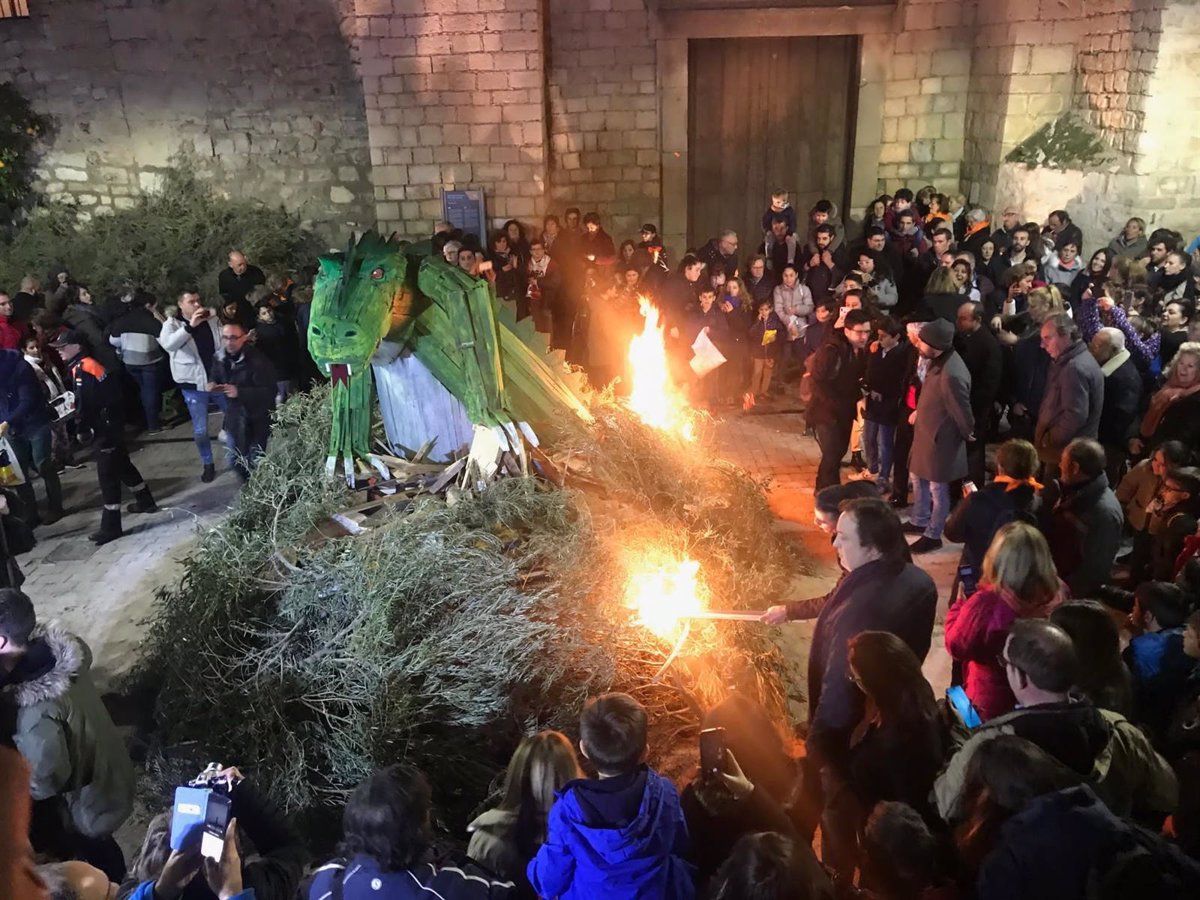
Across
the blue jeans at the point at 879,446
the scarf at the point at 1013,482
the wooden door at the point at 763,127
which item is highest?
the wooden door at the point at 763,127

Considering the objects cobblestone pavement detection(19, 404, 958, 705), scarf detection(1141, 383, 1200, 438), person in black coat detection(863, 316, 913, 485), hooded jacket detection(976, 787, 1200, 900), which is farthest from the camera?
person in black coat detection(863, 316, 913, 485)

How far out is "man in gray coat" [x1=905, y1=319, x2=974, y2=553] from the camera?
21.0 ft

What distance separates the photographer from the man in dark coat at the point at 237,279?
10.2 m

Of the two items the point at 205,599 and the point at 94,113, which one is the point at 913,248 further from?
the point at 94,113

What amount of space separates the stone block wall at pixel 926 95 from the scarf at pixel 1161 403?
734 centimetres

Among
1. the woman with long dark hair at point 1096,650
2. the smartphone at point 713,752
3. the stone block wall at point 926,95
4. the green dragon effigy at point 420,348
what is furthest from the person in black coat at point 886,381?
the stone block wall at point 926,95

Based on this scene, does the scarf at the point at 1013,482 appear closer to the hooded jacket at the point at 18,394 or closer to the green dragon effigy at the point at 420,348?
the green dragon effigy at the point at 420,348

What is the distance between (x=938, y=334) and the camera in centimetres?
634

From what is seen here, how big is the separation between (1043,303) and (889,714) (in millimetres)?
5383

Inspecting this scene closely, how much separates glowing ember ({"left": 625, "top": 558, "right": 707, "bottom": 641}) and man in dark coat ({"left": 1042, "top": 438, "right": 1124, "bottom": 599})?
186 centimetres

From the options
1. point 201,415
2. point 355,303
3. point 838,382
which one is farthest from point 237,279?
point 838,382

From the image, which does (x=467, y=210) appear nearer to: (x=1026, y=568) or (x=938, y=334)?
(x=938, y=334)

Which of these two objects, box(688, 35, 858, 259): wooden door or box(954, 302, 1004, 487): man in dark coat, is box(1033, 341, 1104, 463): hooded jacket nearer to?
box(954, 302, 1004, 487): man in dark coat

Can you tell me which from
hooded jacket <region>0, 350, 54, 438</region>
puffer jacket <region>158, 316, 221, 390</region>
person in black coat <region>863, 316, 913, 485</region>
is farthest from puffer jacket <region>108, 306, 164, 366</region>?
person in black coat <region>863, 316, 913, 485</region>
